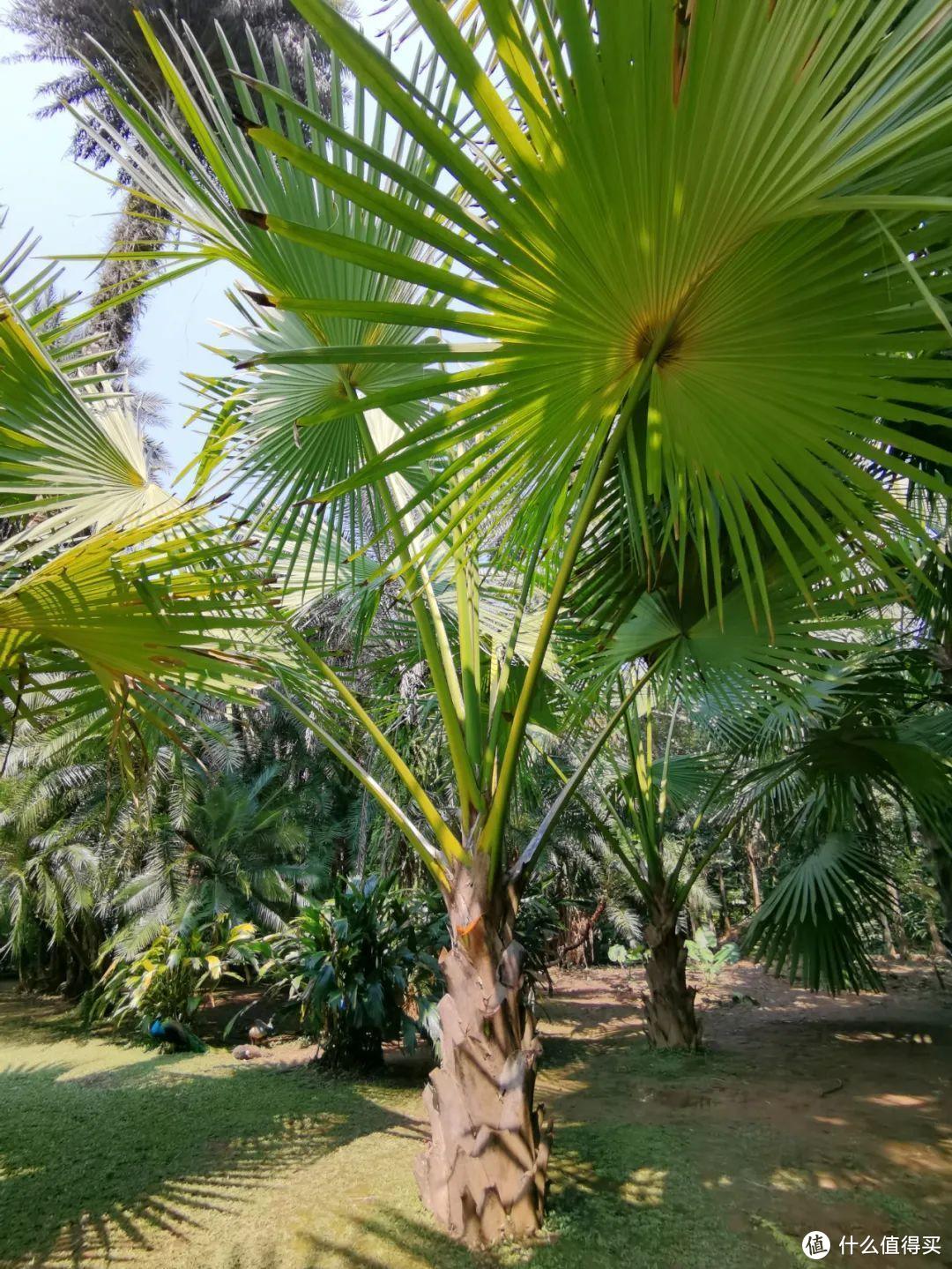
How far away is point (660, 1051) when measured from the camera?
18.9 ft

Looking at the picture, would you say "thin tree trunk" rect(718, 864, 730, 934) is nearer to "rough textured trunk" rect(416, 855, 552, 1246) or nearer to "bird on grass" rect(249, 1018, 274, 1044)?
"bird on grass" rect(249, 1018, 274, 1044)

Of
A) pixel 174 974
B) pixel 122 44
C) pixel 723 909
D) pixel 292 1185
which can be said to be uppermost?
pixel 122 44

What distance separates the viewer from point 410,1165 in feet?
11.4

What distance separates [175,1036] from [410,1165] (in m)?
4.28

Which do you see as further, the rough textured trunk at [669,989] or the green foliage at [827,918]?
the rough textured trunk at [669,989]

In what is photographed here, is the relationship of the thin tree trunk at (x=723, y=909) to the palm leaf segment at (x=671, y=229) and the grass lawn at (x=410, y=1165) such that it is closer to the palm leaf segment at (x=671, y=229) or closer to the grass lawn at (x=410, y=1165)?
the grass lawn at (x=410, y=1165)

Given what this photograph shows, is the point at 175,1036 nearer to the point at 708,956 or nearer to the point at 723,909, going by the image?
the point at 708,956

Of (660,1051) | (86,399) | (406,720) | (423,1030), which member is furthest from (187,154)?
(660,1051)

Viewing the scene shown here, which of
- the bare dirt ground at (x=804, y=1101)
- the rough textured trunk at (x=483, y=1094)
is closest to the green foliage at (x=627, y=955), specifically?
the bare dirt ground at (x=804, y=1101)

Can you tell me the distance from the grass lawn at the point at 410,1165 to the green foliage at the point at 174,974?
1157 mm

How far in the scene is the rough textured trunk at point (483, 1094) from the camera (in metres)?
2.69

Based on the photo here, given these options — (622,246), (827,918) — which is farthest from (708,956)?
(622,246)

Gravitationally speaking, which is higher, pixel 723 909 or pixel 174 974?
pixel 723 909

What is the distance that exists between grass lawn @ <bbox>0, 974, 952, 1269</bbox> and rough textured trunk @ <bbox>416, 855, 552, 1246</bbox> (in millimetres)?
131
